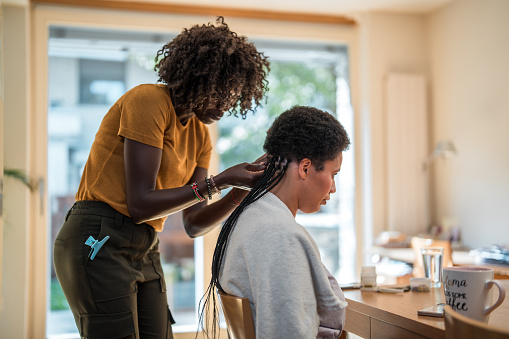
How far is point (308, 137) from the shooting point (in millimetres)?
1253

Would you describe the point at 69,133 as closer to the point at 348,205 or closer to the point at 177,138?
the point at 348,205

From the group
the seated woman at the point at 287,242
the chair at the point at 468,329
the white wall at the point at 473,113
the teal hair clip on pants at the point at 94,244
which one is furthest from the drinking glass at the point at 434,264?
the white wall at the point at 473,113

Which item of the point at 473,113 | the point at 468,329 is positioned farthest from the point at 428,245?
the point at 468,329

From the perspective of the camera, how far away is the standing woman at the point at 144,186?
4.70ft

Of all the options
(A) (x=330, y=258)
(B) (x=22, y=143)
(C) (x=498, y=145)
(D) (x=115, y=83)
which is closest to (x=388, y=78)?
(C) (x=498, y=145)

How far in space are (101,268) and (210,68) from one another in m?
0.65

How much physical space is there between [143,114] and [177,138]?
0.67 ft

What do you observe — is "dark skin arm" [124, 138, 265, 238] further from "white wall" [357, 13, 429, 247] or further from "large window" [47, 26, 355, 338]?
"white wall" [357, 13, 429, 247]

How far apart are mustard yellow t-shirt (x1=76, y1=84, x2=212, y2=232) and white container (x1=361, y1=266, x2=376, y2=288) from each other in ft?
2.11

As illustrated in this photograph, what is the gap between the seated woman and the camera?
3.41 ft

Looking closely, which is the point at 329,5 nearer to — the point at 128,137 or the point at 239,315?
the point at 128,137

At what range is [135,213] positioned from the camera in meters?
1.46

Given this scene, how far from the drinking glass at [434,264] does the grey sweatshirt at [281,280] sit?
0.59 metres

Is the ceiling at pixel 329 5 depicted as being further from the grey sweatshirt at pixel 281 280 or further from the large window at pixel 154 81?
the grey sweatshirt at pixel 281 280
